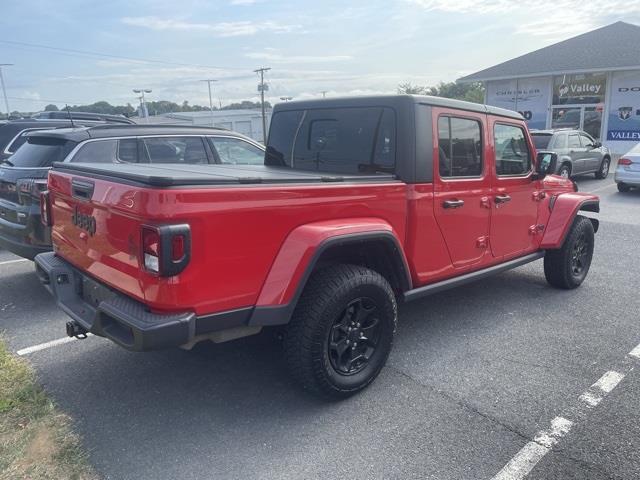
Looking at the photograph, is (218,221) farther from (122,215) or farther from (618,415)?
(618,415)

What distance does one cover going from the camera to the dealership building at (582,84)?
21.1 metres

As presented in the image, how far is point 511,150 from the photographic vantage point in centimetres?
466

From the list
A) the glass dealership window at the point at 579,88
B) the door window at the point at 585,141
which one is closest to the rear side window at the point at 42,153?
the door window at the point at 585,141

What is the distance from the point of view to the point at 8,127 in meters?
10.2

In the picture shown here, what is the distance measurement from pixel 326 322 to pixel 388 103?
1.70m

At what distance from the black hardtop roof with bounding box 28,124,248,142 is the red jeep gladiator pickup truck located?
2.12 meters

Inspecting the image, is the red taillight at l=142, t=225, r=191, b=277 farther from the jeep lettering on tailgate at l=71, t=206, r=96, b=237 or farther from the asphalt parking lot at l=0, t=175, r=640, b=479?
the asphalt parking lot at l=0, t=175, r=640, b=479

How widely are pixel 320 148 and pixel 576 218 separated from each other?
117 inches

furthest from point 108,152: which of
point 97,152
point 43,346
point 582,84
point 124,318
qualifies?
point 582,84

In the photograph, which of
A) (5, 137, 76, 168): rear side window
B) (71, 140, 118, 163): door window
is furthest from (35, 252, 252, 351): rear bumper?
(5, 137, 76, 168): rear side window

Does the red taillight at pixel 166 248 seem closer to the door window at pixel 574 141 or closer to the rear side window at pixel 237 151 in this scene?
the rear side window at pixel 237 151

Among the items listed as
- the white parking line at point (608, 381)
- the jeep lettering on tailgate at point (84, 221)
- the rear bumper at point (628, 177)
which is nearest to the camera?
the jeep lettering on tailgate at point (84, 221)

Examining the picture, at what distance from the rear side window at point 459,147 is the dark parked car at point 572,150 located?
988cm

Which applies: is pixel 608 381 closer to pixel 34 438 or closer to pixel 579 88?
pixel 34 438
